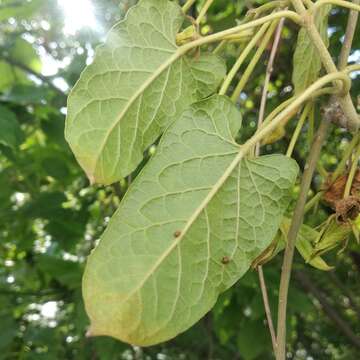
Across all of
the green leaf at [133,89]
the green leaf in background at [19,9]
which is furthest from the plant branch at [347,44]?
the green leaf in background at [19,9]

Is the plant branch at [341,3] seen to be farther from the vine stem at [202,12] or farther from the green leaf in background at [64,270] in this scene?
the green leaf in background at [64,270]

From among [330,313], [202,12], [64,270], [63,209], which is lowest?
[330,313]

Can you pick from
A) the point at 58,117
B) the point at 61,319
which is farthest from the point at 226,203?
the point at 61,319

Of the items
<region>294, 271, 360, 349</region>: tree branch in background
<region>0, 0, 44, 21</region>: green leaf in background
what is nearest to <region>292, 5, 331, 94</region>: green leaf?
<region>0, 0, 44, 21</region>: green leaf in background

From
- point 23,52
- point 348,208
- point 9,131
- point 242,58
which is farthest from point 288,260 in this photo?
point 23,52

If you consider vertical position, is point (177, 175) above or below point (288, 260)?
above

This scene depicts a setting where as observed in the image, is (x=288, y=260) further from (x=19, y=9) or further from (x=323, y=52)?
(x=19, y=9)
